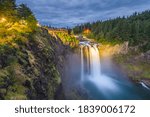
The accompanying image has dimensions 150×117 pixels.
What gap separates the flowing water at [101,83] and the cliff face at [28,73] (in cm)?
2438

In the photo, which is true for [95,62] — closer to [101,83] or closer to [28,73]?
[101,83]

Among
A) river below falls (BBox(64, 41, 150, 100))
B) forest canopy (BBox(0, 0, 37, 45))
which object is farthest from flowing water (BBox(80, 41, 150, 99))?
forest canopy (BBox(0, 0, 37, 45))

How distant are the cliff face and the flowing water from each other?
2438 centimetres

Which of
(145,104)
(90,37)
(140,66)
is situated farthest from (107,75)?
(145,104)

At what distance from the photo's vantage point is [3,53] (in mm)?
32719

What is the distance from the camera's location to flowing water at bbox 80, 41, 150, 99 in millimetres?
69731

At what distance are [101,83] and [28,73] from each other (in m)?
46.9

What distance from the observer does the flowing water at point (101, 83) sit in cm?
6973

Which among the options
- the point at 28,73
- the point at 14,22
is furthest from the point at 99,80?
the point at 28,73

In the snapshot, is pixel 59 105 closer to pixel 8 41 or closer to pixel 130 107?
pixel 130 107

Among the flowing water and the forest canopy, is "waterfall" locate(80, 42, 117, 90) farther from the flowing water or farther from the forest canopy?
the forest canopy

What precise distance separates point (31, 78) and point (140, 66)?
71262 millimetres

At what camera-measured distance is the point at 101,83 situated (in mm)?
78375

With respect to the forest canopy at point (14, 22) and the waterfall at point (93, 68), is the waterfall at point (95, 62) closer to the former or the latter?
the waterfall at point (93, 68)
